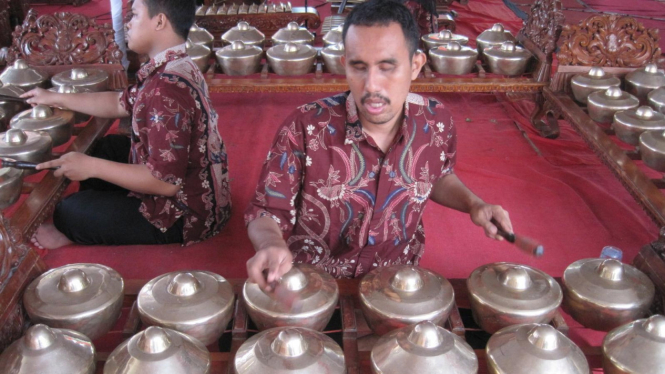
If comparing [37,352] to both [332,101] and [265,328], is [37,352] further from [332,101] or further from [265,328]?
[332,101]

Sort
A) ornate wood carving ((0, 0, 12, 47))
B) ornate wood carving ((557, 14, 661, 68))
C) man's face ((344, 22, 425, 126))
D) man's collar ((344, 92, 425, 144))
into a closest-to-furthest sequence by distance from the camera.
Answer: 1. man's face ((344, 22, 425, 126))
2. man's collar ((344, 92, 425, 144))
3. ornate wood carving ((557, 14, 661, 68))
4. ornate wood carving ((0, 0, 12, 47))

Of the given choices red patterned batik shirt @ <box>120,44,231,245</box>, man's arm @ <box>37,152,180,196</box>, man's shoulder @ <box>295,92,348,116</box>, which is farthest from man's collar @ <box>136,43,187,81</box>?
man's shoulder @ <box>295,92,348,116</box>

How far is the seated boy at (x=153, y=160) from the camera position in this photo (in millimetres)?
1646

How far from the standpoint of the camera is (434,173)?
139cm

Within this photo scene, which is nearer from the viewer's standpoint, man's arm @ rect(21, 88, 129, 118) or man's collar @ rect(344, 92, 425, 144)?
man's collar @ rect(344, 92, 425, 144)

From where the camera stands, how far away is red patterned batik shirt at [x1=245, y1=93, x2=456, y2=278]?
1268mm

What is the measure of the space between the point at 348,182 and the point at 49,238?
4.01ft

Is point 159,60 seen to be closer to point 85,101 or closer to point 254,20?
point 85,101

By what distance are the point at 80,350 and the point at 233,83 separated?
5.96 feet

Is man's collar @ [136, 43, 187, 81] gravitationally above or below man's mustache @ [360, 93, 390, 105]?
below

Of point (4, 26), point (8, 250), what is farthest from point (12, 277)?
point (4, 26)

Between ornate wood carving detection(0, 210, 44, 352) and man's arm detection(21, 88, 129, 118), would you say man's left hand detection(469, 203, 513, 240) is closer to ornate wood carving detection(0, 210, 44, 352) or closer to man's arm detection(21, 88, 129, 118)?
ornate wood carving detection(0, 210, 44, 352)

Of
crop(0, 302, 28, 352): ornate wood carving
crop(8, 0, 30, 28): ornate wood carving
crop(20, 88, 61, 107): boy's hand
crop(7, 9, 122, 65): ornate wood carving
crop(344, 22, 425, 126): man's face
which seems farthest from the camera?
crop(8, 0, 30, 28): ornate wood carving

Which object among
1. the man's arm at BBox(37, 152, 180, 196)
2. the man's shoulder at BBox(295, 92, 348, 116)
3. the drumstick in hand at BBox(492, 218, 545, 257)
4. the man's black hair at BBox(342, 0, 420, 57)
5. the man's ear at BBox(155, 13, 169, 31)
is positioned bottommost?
the man's arm at BBox(37, 152, 180, 196)
